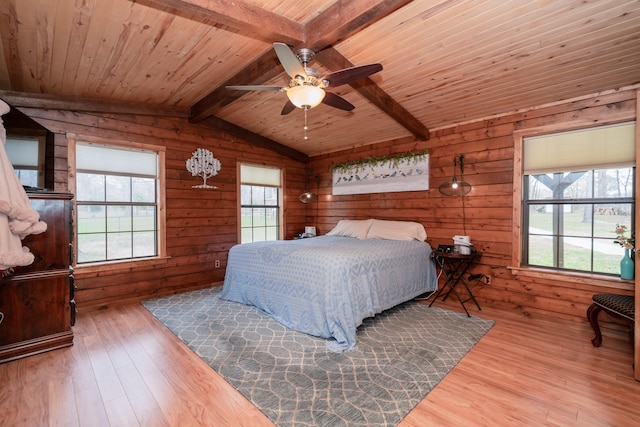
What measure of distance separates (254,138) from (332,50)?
2726mm

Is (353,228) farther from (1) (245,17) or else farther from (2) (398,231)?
(1) (245,17)

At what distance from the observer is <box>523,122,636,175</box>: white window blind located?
2844 millimetres

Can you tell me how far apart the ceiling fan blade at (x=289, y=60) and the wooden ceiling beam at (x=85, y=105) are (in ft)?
8.85

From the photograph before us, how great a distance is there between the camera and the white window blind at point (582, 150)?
2844 mm

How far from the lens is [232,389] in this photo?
199 centimetres

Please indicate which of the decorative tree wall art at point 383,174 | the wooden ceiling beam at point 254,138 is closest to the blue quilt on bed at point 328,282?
the decorative tree wall art at point 383,174

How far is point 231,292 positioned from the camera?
379cm

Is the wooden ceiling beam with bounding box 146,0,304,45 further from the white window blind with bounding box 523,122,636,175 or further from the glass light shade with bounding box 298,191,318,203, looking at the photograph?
the glass light shade with bounding box 298,191,318,203

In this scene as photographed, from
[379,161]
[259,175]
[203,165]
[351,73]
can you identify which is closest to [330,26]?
[351,73]

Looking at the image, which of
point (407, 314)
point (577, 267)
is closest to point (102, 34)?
point (407, 314)

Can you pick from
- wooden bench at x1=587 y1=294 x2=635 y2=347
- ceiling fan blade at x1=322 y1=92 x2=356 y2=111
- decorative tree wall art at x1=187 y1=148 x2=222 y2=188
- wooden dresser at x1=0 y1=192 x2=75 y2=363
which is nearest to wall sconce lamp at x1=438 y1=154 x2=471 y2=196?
wooden bench at x1=587 y1=294 x2=635 y2=347

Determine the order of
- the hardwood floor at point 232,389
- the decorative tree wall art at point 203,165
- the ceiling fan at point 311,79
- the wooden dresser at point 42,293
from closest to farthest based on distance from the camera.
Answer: the hardwood floor at point 232,389 < the ceiling fan at point 311,79 < the wooden dresser at point 42,293 < the decorative tree wall art at point 203,165

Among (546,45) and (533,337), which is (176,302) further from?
(546,45)

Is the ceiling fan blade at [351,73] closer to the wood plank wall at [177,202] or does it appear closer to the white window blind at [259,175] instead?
the wood plank wall at [177,202]
